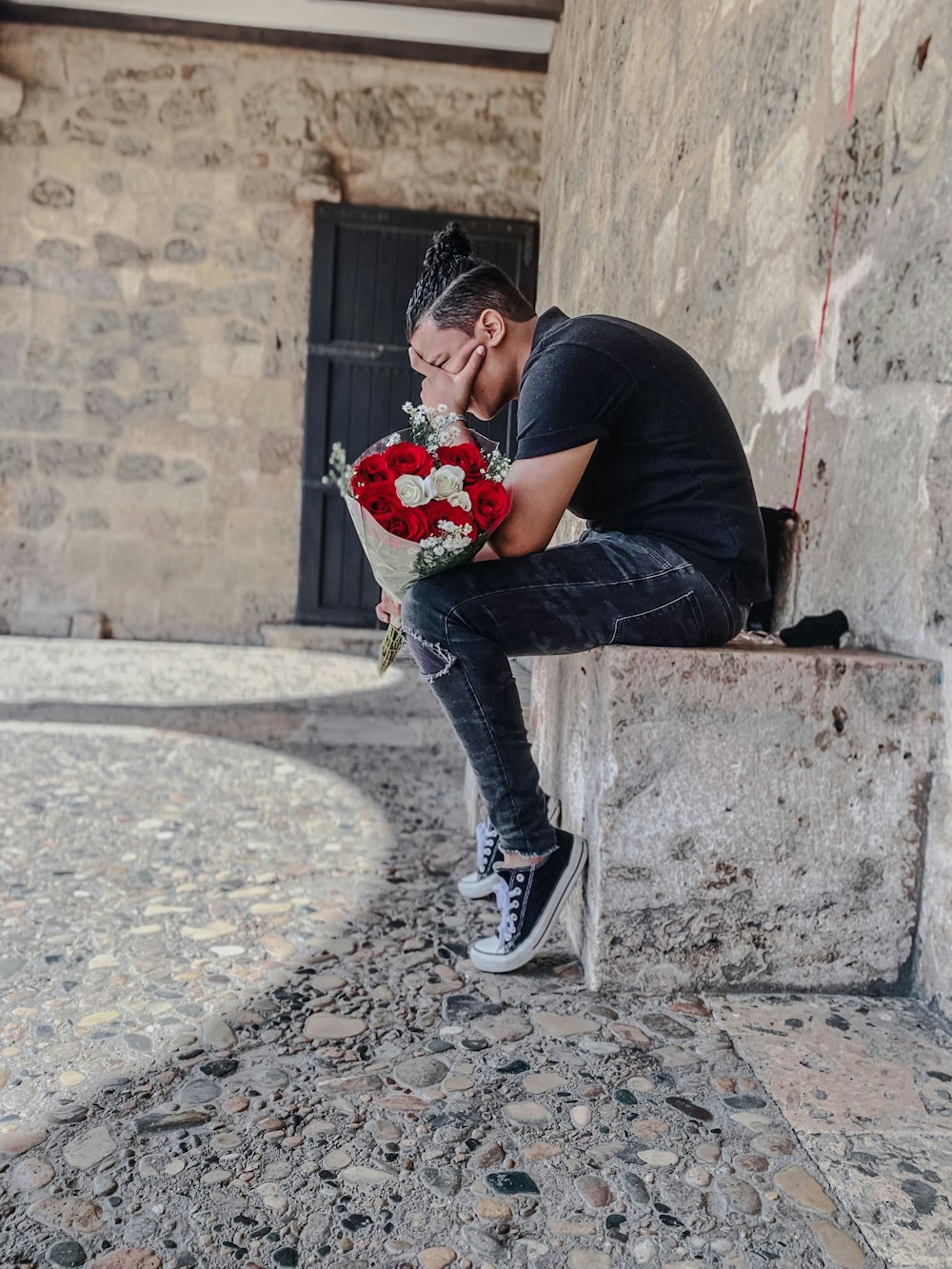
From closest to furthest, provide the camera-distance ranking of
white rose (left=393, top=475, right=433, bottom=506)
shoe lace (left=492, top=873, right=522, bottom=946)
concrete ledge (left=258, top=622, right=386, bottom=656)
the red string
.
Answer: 1. white rose (left=393, top=475, right=433, bottom=506)
2. shoe lace (left=492, top=873, right=522, bottom=946)
3. the red string
4. concrete ledge (left=258, top=622, right=386, bottom=656)

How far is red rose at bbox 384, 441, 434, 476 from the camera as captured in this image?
1.62m

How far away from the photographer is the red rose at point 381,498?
1.62 metres

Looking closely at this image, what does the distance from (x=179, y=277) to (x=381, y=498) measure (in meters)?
5.40

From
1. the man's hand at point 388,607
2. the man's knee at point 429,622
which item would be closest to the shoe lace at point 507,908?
the man's knee at point 429,622

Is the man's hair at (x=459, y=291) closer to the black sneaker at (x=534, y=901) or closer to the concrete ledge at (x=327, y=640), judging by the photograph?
the black sneaker at (x=534, y=901)

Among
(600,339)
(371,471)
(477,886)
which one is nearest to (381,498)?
(371,471)

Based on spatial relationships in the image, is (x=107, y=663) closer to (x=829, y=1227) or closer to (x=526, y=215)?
(x=526, y=215)

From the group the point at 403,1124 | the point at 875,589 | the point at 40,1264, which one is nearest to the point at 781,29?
the point at 875,589

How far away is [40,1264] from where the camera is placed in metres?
1.05

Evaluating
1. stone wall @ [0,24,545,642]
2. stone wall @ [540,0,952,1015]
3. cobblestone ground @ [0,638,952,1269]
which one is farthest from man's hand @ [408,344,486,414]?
stone wall @ [0,24,545,642]

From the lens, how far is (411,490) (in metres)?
1.60

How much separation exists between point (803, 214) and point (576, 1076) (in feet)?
6.22

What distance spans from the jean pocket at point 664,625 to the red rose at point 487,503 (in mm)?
290

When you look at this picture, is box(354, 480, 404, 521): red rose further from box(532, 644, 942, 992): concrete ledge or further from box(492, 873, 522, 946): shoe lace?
box(492, 873, 522, 946): shoe lace
